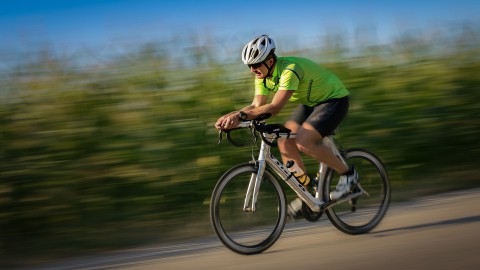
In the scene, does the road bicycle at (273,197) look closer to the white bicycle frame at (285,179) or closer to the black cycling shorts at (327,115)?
the white bicycle frame at (285,179)

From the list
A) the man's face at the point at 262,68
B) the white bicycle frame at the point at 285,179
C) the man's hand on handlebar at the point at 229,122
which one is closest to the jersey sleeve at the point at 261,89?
the man's face at the point at 262,68

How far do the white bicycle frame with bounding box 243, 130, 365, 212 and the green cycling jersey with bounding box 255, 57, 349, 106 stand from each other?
1.27 feet

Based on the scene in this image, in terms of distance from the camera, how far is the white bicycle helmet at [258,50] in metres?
5.74

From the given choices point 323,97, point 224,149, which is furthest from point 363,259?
point 224,149

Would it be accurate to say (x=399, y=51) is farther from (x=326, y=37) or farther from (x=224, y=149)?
(x=224, y=149)

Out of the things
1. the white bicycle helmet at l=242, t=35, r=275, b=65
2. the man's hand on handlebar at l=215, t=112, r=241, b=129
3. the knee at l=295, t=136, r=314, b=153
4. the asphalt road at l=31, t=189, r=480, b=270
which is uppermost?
the white bicycle helmet at l=242, t=35, r=275, b=65

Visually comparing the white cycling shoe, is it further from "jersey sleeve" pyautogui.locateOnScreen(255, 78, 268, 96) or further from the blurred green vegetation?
the blurred green vegetation

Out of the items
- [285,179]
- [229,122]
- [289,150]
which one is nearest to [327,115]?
[289,150]

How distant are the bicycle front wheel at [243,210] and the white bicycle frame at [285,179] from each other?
0.05 m

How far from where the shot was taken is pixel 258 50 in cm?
575

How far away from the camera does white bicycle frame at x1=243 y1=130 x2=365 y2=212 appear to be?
5.89 m

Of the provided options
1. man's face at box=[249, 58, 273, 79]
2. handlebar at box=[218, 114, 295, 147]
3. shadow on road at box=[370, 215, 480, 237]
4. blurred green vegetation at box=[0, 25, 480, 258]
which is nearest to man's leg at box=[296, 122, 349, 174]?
handlebar at box=[218, 114, 295, 147]

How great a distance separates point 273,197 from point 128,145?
1818 millimetres

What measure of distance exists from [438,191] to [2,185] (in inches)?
194
